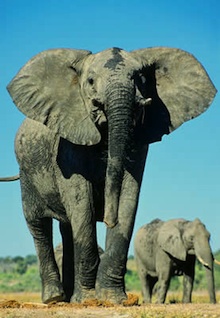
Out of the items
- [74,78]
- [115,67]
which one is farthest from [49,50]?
[115,67]

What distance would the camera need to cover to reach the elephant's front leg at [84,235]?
9719mm

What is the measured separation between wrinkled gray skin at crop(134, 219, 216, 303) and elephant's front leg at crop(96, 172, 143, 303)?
788 centimetres

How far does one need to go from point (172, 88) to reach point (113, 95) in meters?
1.40

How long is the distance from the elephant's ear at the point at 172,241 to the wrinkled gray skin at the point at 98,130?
27.3ft

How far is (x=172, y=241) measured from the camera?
19.3 metres

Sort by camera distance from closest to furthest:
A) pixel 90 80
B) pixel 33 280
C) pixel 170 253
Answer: pixel 90 80
pixel 170 253
pixel 33 280

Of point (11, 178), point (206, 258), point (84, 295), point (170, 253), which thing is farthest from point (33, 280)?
point (84, 295)

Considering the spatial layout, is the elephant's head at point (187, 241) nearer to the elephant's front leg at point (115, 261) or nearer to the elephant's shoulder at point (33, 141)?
the elephant's shoulder at point (33, 141)

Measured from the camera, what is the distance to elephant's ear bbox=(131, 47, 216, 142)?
10.1 meters

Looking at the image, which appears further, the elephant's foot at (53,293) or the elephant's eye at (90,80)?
the elephant's foot at (53,293)

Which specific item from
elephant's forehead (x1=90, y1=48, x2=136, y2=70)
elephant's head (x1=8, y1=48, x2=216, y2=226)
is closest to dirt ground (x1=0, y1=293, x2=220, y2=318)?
elephant's head (x1=8, y1=48, x2=216, y2=226)

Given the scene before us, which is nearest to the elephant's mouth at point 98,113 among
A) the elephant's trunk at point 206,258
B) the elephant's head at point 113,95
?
the elephant's head at point 113,95

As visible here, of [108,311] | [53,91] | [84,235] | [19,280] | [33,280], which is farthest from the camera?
[19,280]

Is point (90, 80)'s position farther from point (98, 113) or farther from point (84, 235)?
point (84, 235)
